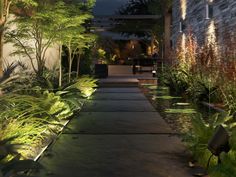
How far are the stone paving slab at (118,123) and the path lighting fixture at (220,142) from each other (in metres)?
2.69

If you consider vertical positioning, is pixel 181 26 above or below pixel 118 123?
above

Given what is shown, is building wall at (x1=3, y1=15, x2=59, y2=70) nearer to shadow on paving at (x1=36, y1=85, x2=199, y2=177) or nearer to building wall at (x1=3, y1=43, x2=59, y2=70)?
building wall at (x1=3, y1=43, x2=59, y2=70)

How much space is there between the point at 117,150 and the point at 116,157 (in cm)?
42

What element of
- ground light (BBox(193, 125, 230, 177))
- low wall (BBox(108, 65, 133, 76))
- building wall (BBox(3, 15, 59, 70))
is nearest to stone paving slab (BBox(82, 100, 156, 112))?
building wall (BBox(3, 15, 59, 70))

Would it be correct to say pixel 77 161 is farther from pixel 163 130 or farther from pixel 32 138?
pixel 163 130

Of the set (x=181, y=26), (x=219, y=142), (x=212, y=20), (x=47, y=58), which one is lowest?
(x=219, y=142)

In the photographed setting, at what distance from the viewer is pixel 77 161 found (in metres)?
5.07

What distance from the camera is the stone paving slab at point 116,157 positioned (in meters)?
4.58

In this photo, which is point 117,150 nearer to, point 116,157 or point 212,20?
point 116,157

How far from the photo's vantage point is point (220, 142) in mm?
4293

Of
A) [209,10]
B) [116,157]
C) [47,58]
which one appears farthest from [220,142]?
[47,58]

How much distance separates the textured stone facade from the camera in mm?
11312

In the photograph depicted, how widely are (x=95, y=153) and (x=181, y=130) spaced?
2.23 m

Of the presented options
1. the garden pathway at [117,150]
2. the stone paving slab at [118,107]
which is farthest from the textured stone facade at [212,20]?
the garden pathway at [117,150]
